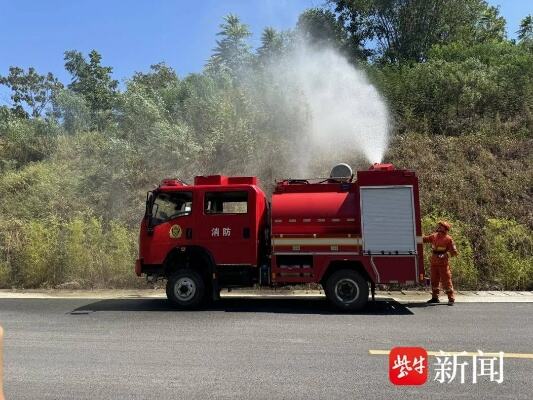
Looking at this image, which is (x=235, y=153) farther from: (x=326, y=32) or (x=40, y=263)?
(x=326, y=32)

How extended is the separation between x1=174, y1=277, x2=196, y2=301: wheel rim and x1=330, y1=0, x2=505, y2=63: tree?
81.9 ft

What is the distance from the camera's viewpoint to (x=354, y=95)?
791 inches

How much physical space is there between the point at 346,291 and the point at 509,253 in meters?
5.39

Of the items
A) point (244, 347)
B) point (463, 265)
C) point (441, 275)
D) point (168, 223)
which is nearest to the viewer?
point (244, 347)

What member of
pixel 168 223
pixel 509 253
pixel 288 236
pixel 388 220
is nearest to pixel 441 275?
pixel 388 220

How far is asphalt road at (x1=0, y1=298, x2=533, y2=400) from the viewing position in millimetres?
4957

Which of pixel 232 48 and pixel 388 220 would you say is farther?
pixel 232 48

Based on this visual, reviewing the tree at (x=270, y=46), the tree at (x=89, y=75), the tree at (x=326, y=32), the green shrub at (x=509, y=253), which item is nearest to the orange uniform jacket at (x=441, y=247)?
the green shrub at (x=509, y=253)

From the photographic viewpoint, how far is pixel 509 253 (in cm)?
1227

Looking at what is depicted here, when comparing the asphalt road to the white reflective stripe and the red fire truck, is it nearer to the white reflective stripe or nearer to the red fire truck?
the red fire truck

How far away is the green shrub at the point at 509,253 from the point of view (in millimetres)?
12016

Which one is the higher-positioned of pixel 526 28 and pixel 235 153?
pixel 526 28

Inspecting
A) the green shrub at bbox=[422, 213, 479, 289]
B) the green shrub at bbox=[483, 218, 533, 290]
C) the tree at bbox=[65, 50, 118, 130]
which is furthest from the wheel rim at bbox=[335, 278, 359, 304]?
the tree at bbox=[65, 50, 118, 130]

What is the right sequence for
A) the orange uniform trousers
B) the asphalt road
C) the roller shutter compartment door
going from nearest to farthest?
1. the asphalt road
2. the roller shutter compartment door
3. the orange uniform trousers
